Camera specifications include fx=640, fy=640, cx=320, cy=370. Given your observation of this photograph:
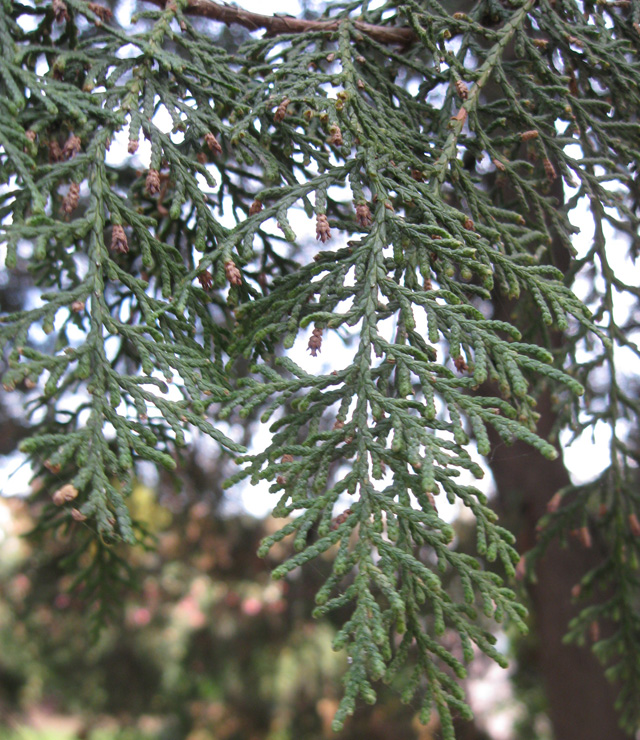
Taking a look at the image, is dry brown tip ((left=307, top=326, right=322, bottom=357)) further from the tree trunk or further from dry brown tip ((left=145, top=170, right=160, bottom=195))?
the tree trunk

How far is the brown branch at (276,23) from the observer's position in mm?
2072

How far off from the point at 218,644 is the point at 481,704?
3.16 m

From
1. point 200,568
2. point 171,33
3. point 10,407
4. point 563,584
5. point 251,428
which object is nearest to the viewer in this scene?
point 171,33

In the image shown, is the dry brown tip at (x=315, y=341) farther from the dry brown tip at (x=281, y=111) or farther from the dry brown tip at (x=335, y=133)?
the dry brown tip at (x=281, y=111)

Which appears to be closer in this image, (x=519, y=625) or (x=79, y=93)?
(x=519, y=625)

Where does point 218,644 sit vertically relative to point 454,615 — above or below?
above

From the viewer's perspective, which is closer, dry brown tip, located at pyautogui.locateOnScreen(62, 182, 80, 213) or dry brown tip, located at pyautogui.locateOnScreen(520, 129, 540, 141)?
dry brown tip, located at pyautogui.locateOnScreen(62, 182, 80, 213)

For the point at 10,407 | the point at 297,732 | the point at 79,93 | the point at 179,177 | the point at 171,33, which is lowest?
the point at 297,732

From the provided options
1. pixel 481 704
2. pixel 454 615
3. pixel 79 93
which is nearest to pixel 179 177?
pixel 79 93

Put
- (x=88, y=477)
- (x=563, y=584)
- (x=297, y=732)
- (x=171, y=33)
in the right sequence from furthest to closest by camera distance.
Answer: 1. (x=297, y=732)
2. (x=563, y=584)
3. (x=171, y=33)
4. (x=88, y=477)

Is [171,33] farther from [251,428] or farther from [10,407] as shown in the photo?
[10,407]

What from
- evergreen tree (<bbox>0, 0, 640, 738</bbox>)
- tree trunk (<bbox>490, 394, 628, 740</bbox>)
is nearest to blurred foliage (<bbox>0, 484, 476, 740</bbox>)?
tree trunk (<bbox>490, 394, 628, 740</bbox>)

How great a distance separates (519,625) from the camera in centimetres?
141

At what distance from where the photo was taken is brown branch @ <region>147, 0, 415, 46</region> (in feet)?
6.80
